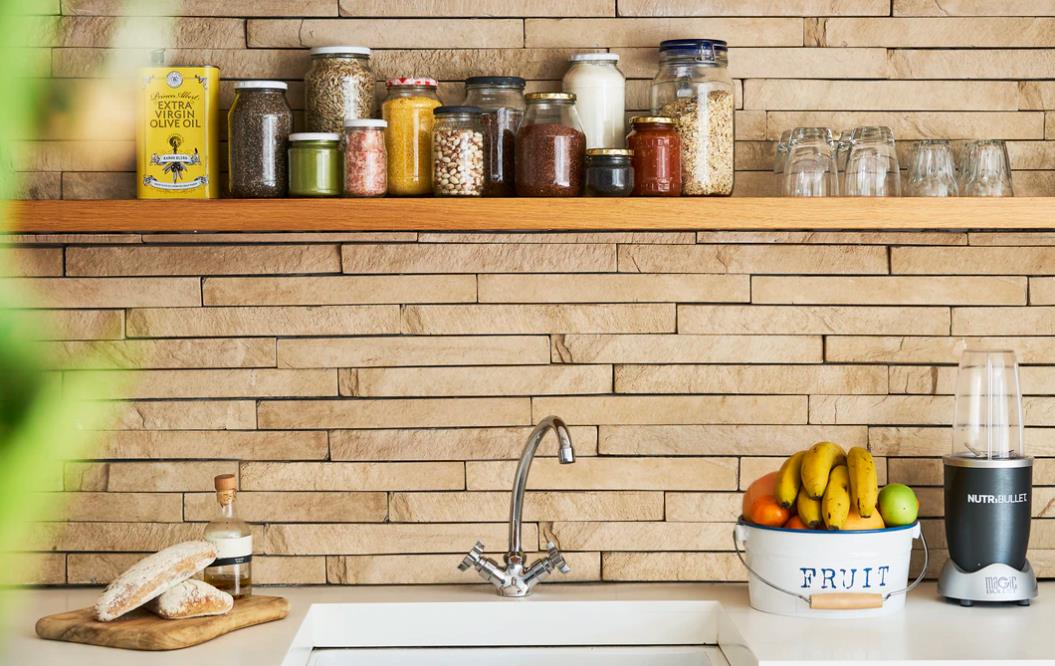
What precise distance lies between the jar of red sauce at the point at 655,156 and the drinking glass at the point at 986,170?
511 millimetres

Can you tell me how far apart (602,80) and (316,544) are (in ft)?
3.15

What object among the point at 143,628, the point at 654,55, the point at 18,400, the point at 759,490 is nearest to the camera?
the point at 18,400

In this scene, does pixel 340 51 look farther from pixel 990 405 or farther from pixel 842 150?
pixel 990 405

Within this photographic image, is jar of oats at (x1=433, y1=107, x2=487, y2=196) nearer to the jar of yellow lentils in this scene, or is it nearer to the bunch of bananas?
the jar of yellow lentils

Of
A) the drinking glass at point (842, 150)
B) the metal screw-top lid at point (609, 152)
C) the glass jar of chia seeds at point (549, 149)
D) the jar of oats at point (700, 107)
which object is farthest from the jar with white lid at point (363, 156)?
the drinking glass at point (842, 150)

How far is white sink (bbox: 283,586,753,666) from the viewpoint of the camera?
6.00ft

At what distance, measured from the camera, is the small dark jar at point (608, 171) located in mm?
1725

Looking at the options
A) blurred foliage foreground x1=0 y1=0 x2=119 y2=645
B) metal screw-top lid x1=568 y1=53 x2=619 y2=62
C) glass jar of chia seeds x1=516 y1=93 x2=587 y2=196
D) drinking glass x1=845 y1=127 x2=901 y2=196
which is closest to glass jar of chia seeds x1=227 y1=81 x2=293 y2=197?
glass jar of chia seeds x1=516 y1=93 x2=587 y2=196

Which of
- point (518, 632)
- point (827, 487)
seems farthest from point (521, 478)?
point (827, 487)

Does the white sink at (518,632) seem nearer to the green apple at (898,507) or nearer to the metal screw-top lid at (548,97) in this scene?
the green apple at (898,507)

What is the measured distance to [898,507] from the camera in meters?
1.75

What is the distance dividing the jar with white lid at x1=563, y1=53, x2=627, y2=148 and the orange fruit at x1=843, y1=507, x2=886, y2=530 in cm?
71

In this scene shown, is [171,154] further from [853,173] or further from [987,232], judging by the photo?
[987,232]

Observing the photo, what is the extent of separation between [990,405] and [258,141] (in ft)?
4.24
